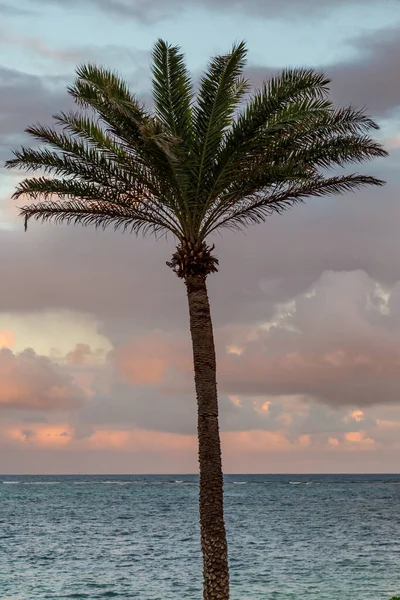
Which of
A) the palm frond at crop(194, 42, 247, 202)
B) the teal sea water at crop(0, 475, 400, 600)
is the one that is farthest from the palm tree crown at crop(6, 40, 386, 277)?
the teal sea water at crop(0, 475, 400, 600)

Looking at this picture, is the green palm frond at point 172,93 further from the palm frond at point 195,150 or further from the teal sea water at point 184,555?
the teal sea water at point 184,555

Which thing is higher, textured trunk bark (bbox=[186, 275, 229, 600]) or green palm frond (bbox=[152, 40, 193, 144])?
green palm frond (bbox=[152, 40, 193, 144])

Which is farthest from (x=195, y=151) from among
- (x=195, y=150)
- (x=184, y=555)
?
(x=184, y=555)

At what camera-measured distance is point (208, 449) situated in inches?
776

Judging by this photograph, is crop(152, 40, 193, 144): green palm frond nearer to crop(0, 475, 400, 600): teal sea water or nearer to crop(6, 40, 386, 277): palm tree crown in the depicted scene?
crop(6, 40, 386, 277): palm tree crown

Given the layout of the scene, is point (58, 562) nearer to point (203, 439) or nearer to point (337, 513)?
point (203, 439)

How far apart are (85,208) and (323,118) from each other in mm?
5975

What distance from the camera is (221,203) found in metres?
20.7

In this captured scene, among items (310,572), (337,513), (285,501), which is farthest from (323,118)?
(285,501)

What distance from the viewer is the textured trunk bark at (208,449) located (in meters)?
19.4

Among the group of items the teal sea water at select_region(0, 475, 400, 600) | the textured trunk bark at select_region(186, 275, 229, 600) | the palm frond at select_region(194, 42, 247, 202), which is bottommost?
the teal sea water at select_region(0, 475, 400, 600)

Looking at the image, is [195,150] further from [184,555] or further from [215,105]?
[184,555]

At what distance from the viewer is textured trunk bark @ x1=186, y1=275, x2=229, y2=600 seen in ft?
63.6

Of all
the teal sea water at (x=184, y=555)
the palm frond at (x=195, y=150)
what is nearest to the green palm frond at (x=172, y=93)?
the palm frond at (x=195, y=150)
